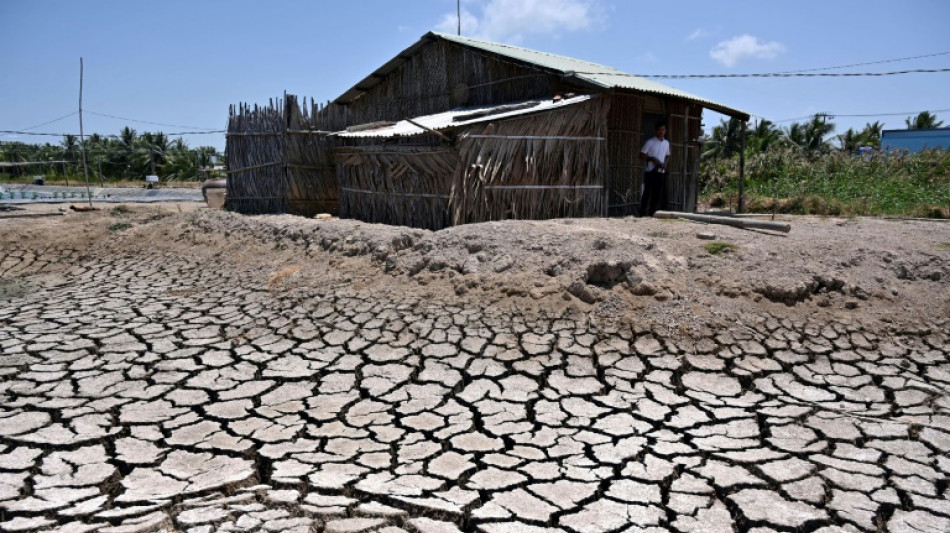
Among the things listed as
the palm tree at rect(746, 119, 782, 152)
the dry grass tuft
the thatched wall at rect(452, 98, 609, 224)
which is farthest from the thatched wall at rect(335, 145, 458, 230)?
the palm tree at rect(746, 119, 782, 152)

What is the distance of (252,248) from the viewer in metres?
8.57

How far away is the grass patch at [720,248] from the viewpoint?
6070 mm

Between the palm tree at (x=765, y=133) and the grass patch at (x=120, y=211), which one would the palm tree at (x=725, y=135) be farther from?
the grass patch at (x=120, y=211)

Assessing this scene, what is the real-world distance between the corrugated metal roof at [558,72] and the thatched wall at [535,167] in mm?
792

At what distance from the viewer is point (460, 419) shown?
397cm

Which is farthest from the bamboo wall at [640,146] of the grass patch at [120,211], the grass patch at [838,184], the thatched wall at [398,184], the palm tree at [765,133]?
the palm tree at [765,133]

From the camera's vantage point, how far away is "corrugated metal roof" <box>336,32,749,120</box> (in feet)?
31.0

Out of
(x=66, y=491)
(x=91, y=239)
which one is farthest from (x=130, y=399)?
(x=91, y=239)

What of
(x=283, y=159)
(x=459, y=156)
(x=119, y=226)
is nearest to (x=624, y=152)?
(x=459, y=156)

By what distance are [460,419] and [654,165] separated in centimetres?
657

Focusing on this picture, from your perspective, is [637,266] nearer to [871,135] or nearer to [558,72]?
[558,72]

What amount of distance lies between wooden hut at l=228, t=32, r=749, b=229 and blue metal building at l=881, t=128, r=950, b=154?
23.5 metres

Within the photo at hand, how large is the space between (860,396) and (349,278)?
482cm

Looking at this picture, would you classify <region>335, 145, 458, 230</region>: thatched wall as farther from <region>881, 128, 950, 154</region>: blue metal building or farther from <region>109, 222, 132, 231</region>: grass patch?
<region>881, 128, 950, 154</region>: blue metal building
